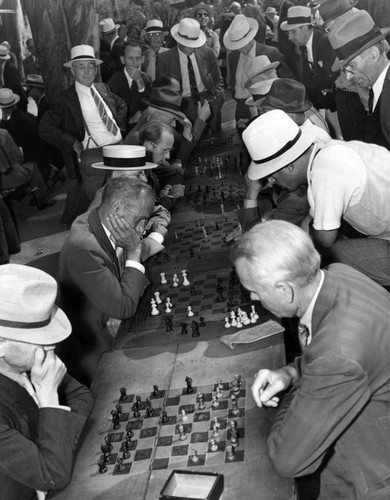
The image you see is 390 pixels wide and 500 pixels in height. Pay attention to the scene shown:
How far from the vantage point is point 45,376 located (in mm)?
2793

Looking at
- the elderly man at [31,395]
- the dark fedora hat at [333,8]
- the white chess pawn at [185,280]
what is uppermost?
the elderly man at [31,395]

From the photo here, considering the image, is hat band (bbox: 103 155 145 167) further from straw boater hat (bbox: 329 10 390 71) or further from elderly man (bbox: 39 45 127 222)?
elderly man (bbox: 39 45 127 222)

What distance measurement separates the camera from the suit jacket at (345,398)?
2334 mm

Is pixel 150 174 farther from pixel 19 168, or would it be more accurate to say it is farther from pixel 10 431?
pixel 10 431

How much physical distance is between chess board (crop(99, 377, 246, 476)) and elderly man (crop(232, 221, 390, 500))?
0.34 m

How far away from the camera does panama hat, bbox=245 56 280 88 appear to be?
783 centimetres

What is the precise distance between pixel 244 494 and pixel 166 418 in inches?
25.7

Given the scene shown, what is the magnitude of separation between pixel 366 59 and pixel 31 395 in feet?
11.8

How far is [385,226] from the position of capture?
13.3ft

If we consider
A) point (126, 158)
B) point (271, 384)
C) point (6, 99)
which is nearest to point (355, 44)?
point (126, 158)

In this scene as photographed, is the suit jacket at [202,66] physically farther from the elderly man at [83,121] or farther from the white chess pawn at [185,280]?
the white chess pawn at [185,280]

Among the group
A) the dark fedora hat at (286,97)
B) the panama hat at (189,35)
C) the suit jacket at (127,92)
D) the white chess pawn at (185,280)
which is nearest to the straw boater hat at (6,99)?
the suit jacket at (127,92)

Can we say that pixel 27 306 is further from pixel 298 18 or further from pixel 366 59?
pixel 298 18

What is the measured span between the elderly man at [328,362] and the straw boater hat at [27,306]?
85 centimetres
